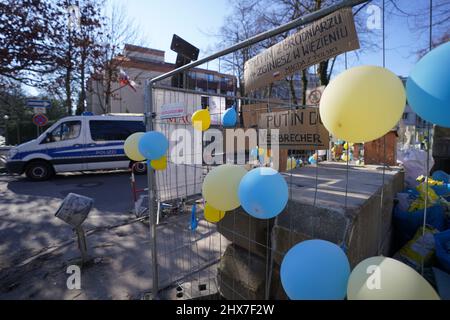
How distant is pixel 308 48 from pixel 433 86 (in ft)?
1.93

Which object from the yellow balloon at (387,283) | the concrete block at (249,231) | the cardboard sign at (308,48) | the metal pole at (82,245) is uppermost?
the cardboard sign at (308,48)

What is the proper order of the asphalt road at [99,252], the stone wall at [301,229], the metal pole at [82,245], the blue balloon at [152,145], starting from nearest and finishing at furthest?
the stone wall at [301,229]
the blue balloon at [152,145]
the asphalt road at [99,252]
the metal pole at [82,245]

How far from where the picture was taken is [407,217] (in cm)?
232

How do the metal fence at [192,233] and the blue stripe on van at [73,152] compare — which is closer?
the metal fence at [192,233]

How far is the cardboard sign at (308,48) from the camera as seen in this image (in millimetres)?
1087

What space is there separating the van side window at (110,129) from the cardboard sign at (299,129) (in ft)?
30.2

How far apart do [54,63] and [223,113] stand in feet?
42.3

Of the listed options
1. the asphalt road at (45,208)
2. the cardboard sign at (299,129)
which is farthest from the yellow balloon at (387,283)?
the asphalt road at (45,208)

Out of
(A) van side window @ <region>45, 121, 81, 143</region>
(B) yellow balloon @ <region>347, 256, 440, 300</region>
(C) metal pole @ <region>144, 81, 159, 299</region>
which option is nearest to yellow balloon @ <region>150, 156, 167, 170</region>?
(C) metal pole @ <region>144, 81, 159, 299</region>

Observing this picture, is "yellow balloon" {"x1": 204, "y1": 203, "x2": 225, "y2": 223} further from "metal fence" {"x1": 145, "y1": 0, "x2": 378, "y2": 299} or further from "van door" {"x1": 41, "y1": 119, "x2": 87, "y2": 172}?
"van door" {"x1": 41, "y1": 119, "x2": 87, "y2": 172}

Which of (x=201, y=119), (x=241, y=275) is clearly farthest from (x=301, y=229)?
(x=201, y=119)

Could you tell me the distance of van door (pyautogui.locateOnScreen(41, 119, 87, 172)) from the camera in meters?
8.87

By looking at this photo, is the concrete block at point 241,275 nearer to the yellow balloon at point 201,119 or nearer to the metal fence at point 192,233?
the metal fence at point 192,233

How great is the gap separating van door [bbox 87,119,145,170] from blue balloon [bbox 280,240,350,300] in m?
9.61
